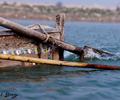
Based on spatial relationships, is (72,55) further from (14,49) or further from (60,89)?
(60,89)

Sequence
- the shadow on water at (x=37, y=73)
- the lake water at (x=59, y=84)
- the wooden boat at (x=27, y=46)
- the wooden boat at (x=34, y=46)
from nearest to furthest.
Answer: the lake water at (x=59, y=84) → the shadow on water at (x=37, y=73) → the wooden boat at (x=34, y=46) → the wooden boat at (x=27, y=46)

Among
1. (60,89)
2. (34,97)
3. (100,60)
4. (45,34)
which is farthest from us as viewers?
(100,60)

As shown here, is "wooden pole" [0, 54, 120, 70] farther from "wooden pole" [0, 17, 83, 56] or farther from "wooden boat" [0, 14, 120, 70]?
"wooden pole" [0, 17, 83, 56]

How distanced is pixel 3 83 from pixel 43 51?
3727 millimetres

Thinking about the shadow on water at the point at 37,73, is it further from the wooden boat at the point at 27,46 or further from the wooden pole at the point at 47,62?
the wooden boat at the point at 27,46

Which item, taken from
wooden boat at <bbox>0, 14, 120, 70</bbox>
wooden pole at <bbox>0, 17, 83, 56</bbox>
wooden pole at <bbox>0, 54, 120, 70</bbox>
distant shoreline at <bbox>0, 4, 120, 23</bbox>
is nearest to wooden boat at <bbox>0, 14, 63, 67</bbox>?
wooden boat at <bbox>0, 14, 120, 70</bbox>

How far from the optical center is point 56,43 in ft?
62.5

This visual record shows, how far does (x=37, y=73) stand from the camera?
17.5m

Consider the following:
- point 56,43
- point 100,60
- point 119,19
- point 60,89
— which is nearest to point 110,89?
point 60,89

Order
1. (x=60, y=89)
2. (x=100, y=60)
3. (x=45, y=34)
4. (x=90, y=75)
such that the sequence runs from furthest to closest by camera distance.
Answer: (x=100, y=60) < (x=45, y=34) < (x=90, y=75) < (x=60, y=89)

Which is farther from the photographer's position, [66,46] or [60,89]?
[66,46]

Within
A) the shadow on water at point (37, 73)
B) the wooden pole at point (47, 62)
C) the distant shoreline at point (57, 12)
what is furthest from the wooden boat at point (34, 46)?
the distant shoreline at point (57, 12)

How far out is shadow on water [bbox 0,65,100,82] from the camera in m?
16.5

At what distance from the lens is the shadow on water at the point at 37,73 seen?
16.5m
